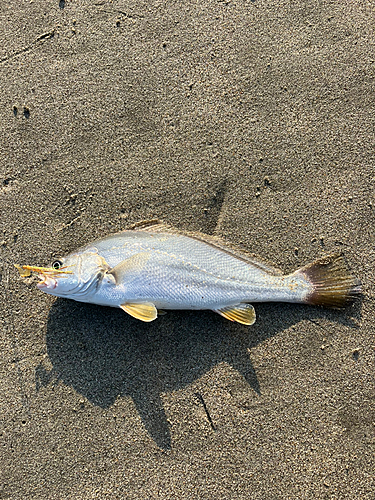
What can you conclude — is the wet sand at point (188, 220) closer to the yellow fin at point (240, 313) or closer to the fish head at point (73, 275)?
the yellow fin at point (240, 313)

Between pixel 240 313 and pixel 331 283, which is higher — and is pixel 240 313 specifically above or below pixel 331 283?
below

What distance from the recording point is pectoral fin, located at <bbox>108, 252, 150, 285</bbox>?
2.68 m

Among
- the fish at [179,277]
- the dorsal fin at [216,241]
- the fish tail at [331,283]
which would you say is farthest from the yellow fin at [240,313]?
the fish tail at [331,283]

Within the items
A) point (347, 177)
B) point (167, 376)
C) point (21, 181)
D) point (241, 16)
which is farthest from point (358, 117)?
point (21, 181)

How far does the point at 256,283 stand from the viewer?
277 cm

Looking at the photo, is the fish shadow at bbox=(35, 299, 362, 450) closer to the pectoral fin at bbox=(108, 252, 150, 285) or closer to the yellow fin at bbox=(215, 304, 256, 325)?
the yellow fin at bbox=(215, 304, 256, 325)

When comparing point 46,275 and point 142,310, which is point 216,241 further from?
point 46,275

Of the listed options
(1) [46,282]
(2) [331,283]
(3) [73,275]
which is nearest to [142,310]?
(3) [73,275]

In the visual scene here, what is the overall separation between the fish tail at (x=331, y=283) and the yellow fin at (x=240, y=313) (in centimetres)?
52

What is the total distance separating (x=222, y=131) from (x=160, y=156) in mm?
644

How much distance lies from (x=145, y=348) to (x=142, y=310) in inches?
18.2

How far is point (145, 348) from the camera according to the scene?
286 centimetres

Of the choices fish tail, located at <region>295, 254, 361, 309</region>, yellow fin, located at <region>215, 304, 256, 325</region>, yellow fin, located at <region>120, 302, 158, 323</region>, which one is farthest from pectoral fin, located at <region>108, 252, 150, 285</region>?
fish tail, located at <region>295, 254, 361, 309</region>

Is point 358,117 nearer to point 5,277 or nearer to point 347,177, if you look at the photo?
point 347,177
